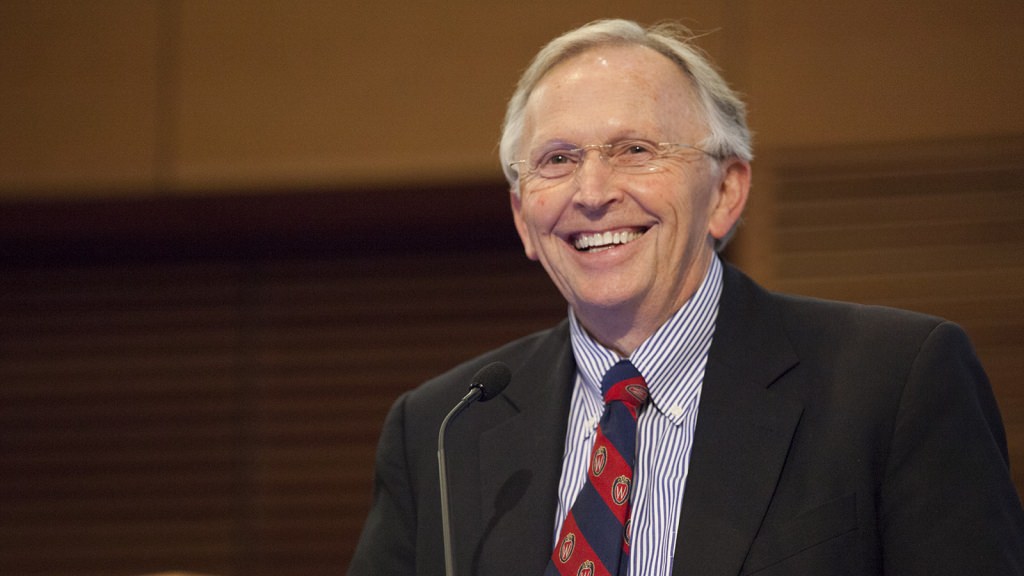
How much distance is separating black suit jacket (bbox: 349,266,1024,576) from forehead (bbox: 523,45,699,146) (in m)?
0.33

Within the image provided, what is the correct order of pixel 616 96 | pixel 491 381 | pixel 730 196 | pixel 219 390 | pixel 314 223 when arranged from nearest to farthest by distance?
pixel 491 381 → pixel 616 96 → pixel 730 196 → pixel 314 223 → pixel 219 390

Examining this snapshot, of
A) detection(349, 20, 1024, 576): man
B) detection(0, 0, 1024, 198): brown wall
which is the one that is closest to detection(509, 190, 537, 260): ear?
detection(349, 20, 1024, 576): man

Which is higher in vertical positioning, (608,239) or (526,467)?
(608,239)

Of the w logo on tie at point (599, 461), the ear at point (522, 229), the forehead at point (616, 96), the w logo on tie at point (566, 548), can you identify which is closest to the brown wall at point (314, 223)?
the ear at point (522, 229)

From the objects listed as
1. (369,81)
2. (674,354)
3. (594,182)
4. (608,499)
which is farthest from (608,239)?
(369,81)

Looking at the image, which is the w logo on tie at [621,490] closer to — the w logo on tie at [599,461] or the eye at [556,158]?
the w logo on tie at [599,461]

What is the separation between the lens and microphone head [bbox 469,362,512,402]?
1754 mm

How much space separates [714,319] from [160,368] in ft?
8.74

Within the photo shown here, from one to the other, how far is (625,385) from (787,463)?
320 millimetres

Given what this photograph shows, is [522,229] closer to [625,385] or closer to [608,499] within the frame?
[625,385]

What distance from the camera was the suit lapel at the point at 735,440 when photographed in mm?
1702

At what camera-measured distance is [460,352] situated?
397cm

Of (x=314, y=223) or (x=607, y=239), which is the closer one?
(x=607, y=239)

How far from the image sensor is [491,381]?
1758 millimetres
